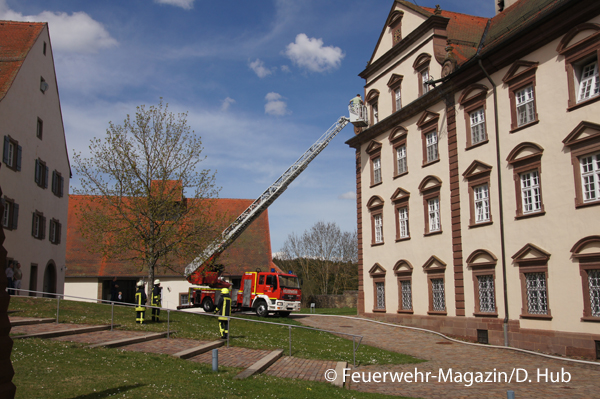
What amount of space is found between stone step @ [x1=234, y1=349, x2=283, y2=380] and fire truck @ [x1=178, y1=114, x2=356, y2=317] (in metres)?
11.8

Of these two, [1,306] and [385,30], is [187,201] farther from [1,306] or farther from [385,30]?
[1,306]

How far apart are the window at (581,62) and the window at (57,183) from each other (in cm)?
2922

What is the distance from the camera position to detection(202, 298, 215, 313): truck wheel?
28398 millimetres

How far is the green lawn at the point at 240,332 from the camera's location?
15.5 meters

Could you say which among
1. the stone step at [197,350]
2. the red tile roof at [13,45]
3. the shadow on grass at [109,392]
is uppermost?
the red tile roof at [13,45]

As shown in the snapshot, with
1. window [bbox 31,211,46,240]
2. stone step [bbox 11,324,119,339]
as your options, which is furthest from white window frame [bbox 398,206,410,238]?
window [bbox 31,211,46,240]

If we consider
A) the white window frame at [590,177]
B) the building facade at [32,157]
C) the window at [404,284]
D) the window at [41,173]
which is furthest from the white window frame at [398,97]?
the window at [41,173]

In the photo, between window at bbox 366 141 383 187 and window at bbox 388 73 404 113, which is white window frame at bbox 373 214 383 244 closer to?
window at bbox 366 141 383 187

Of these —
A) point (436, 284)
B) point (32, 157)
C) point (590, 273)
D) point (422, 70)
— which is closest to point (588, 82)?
point (590, 273)

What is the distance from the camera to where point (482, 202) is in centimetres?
2086

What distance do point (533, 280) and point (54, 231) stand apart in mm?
28214

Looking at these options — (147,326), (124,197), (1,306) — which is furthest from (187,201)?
(1,306)

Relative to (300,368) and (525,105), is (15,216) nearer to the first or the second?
(300,368)

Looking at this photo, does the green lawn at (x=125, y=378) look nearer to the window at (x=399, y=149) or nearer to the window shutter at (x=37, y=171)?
the window at (x=399, y=149)
